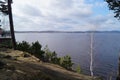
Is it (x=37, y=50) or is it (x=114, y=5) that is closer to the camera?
(x=114, y=5)

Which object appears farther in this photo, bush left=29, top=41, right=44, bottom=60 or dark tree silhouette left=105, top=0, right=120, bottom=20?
bush left=29, top=41, right=44, bottom=60

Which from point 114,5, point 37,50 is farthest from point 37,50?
point 114,5

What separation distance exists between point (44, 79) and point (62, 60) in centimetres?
1716

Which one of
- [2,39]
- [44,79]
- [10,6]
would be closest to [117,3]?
[44,79]

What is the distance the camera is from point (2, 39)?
1394 inches

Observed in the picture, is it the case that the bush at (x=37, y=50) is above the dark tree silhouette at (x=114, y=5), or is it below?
below

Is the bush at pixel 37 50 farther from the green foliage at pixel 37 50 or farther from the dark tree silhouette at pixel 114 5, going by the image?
the dark tree silhouette at pixel 114 5

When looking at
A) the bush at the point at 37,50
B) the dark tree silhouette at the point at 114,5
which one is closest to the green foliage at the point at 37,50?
the bush at the point at 37,50

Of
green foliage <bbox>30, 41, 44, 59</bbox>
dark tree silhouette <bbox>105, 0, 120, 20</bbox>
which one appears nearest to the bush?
green foliage <bbox>30, 41, 44, 59</bbox>

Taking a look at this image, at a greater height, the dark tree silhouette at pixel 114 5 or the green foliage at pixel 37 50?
the dark tree silhouette at pixel 114 5

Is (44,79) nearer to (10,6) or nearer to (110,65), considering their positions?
(10,6)

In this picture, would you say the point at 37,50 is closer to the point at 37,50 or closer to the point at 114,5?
the point at 37,50

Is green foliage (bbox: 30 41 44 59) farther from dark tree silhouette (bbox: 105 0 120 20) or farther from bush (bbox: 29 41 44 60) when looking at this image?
dark tree silhouette (bbox: 105 0 120 20)

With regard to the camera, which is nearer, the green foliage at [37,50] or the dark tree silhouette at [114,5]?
the dark tree silhouette at [114,5]
